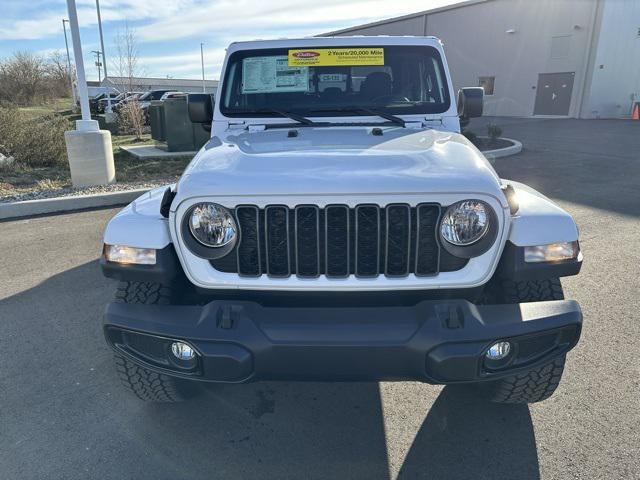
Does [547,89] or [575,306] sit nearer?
[575,306]

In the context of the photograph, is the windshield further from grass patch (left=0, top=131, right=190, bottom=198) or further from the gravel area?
grass patch (left=0, top=131, right=190, bottom=198)

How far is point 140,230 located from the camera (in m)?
2.22

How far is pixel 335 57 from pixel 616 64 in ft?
85.3

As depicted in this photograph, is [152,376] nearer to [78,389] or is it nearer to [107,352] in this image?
[78,389]

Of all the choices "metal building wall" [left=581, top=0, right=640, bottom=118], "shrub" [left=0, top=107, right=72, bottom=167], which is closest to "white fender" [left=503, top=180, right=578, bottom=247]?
"shrub" [left=0, top=107, right=72, bottom=167]

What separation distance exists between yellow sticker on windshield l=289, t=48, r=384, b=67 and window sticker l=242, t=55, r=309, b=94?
0.18 feet

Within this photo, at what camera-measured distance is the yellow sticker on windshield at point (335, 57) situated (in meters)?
3.43

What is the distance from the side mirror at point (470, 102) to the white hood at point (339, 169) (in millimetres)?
922

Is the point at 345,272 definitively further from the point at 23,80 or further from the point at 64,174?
the point at 23,80

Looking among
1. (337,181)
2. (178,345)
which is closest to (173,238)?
(178,345)

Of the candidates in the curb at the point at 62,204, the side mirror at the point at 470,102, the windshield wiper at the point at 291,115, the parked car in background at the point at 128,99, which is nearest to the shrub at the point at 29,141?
the curb at the point at 62,204

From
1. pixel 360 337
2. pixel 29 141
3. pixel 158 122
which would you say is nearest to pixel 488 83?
pixel 158 122

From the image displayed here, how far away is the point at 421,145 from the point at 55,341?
2.82 metres

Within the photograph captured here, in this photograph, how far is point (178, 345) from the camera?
207 centimetres
